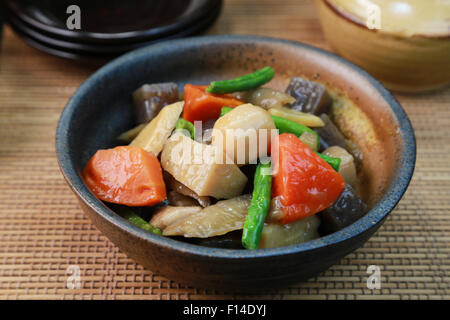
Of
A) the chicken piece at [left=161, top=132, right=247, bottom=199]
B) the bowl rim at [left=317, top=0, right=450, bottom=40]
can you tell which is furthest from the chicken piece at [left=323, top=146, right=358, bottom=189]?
the bowl rim at [left=317, top=0, right=450, bottom=40]

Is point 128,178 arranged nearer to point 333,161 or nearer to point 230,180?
point 230,180

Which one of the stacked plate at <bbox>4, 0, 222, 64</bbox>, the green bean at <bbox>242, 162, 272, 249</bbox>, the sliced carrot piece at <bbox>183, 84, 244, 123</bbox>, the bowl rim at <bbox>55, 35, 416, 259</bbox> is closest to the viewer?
the bowl rim at <bbox>55, 35, 416, 259</bbox>

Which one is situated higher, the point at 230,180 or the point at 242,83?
the point at 242,83

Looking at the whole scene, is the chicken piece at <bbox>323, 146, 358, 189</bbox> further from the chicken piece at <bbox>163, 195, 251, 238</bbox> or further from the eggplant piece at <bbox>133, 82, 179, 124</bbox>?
the eggplant piece at <bbox>133, 82, 179, 124</bbox>

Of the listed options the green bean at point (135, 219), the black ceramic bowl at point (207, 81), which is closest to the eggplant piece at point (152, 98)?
the black ceramic bowl at point (207, 81)

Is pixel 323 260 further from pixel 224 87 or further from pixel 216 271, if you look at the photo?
pixel 224 87

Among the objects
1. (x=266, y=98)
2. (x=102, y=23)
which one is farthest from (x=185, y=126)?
(x=102, y=23)

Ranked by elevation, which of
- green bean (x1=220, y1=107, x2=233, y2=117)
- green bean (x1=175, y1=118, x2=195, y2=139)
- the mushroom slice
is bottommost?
the mushroom slice
